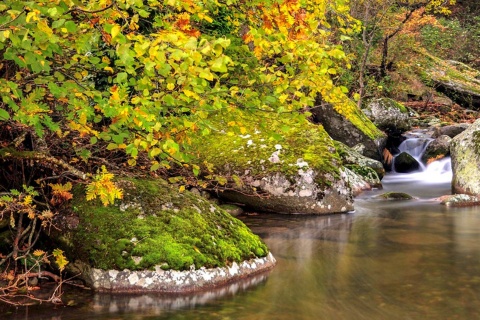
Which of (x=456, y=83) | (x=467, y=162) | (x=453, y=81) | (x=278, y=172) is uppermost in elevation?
(x=453, y=81)

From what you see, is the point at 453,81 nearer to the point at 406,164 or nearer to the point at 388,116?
the point at 388,116

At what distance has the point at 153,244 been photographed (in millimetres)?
5723

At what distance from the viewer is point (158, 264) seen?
5.56 meters

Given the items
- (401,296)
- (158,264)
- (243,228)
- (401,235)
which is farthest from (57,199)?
(401,235)

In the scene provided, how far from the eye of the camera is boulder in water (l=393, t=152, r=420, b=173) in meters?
19.2

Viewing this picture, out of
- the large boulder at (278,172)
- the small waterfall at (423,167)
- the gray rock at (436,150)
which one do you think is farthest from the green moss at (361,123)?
the large boulder at (278,172)

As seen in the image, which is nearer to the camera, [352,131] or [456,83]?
[352,131]

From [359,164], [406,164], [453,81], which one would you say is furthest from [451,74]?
[359,164]

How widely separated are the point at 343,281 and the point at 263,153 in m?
5.44

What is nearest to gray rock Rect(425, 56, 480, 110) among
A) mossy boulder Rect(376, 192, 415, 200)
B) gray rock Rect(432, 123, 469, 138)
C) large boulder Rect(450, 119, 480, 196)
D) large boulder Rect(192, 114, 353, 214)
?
gray rock Rect(432, 123, 469, 138)

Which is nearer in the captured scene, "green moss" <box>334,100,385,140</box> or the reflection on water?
the reflection on water

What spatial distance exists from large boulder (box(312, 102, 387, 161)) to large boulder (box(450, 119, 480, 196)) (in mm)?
4402

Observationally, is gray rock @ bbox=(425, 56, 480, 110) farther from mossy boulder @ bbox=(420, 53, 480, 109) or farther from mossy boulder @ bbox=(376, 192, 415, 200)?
mossy boulder @ bbox=(376, 192, 415, 200)

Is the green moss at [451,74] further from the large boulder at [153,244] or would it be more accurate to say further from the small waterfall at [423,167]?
the large boulder at [153,244]
